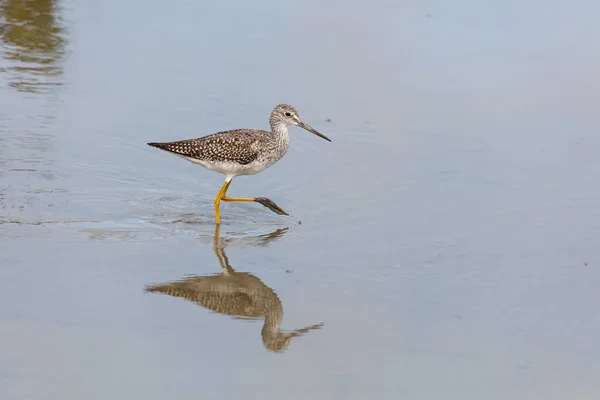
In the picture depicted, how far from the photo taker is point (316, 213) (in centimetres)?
1037

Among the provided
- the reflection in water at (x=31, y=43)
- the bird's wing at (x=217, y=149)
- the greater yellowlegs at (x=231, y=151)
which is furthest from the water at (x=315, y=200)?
the bird's wing at (x=217, y=149)

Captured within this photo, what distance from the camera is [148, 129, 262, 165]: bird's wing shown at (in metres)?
10.9

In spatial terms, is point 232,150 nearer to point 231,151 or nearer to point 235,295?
point 231,151

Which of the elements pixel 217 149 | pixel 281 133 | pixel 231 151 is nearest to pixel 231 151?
pixel 231 151

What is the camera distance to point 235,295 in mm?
8469

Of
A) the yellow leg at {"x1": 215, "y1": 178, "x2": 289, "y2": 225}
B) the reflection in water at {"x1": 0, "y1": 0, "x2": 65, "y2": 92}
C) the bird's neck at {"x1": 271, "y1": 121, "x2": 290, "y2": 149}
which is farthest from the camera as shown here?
the reflection in water at {"x1": 0, "y1": 0, "x2": 65, "y2": 92}

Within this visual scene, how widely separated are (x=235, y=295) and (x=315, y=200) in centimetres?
243

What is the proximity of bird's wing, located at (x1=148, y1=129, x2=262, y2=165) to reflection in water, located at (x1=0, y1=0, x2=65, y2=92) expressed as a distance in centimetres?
279

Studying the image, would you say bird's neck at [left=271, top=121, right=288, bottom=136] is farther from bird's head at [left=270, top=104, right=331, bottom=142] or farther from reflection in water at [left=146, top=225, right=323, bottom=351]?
reflection in water at [left=146, top=225, right=323, bottom=351]

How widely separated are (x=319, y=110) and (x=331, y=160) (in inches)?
→ 56.1

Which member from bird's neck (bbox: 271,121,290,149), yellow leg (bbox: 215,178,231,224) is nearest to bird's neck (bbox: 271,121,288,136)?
bird's neck (bbox: 271,121,290,149)

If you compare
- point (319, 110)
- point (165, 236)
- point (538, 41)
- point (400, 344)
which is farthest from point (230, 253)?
point (538, 41)

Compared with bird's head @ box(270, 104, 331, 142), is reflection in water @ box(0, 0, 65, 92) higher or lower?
lower

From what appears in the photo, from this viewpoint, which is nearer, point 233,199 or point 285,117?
point 233,199
